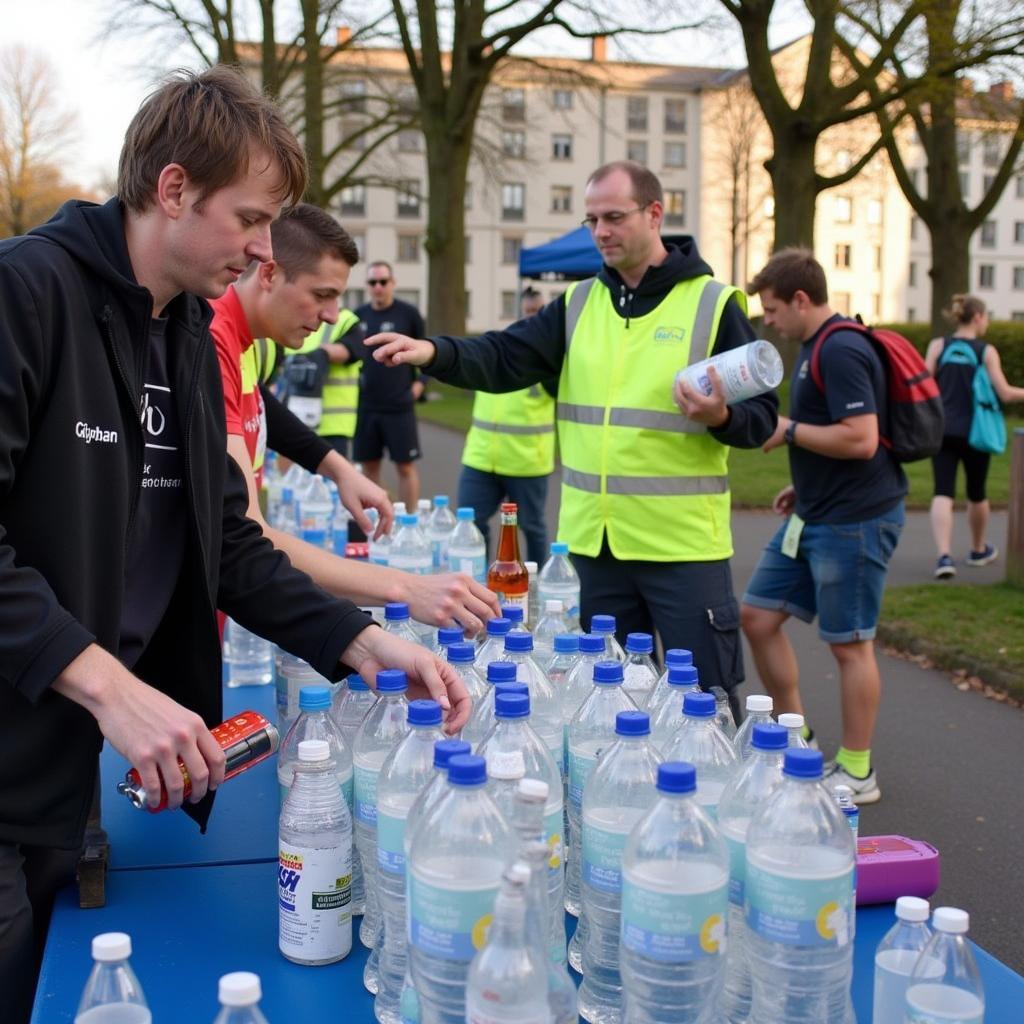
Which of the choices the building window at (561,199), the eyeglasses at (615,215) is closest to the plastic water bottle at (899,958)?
the eyeglasses at (615,215)

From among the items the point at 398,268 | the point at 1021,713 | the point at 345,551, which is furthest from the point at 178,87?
the point at 398,268

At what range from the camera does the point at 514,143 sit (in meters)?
49.1

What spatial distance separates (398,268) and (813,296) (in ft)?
199

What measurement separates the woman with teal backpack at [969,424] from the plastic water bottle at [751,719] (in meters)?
7.78

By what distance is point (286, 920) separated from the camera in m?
1.94

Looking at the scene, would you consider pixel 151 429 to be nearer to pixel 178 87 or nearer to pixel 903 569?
pixel 178 87

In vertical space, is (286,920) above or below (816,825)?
below

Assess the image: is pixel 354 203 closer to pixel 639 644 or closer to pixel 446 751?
pixel 639 644

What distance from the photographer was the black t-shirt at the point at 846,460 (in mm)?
4848

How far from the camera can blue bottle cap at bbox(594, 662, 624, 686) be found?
84.6 inches

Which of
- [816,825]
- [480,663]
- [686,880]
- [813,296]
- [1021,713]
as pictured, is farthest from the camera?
[1021,713]

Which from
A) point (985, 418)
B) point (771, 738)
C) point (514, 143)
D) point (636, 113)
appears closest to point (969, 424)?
point (985, 418)

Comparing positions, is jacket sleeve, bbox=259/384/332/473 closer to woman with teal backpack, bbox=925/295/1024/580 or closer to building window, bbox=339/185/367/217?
woman with teal backpack, bbox=925/295/1024/580

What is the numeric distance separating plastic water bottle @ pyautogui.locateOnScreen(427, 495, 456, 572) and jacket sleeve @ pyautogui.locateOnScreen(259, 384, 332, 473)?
772 millimetres
